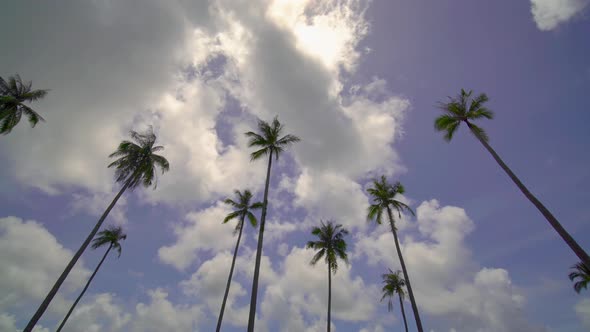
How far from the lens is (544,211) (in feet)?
48.7

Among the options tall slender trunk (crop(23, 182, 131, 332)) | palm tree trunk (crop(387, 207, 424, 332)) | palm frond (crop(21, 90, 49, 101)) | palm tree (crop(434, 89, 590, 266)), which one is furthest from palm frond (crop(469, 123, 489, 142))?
palm frond (crop(21, 90, 49, 101))

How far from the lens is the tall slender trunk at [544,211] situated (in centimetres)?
1253

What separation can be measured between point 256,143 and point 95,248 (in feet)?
106

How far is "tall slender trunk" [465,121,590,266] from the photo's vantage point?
12527mm

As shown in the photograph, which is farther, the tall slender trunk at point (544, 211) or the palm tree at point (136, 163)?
the palm tree at point (136, 163)

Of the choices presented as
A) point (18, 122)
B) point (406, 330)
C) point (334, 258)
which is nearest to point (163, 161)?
point (18, 122)

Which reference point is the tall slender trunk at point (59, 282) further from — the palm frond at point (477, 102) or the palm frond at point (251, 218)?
the palm frond at point (477, 102)

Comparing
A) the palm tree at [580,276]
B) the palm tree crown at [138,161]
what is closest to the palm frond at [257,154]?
the palm tree crown at [138,161]

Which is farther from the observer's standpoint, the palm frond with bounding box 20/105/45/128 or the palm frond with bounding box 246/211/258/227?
the palm frond with bounding box 246/211/258/227

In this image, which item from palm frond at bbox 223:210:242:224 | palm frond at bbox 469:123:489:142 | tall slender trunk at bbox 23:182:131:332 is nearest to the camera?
tall slender trunk at bbox 23:182:131:332

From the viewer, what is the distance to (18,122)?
2198 centimetres

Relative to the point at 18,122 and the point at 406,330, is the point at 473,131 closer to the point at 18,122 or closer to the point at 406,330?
the point at 406,330

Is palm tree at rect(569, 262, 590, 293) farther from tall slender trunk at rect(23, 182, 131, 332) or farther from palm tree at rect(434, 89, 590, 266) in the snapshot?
tall slender trunk at rect(23, 182, 131, 332)

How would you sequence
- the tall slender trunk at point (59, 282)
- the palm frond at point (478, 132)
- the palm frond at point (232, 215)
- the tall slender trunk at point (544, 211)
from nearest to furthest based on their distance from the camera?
the tall slender trunk at point (544, 211), the tall slender trunk at point (59, 282), the palm frond at point (478, 132), the palm frond at point (232, 215)
